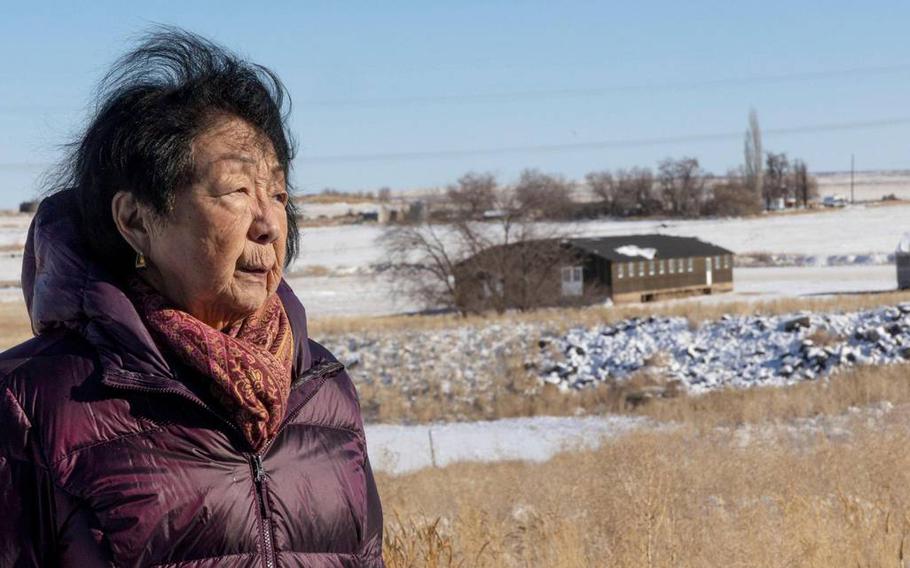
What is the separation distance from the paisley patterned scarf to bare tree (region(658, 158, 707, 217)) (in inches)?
4256

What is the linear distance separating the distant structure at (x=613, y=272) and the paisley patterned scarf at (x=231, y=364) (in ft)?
133

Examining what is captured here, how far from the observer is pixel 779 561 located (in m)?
4.78

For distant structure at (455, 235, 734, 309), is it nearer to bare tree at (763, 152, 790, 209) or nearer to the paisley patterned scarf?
the paisley patterned scarf

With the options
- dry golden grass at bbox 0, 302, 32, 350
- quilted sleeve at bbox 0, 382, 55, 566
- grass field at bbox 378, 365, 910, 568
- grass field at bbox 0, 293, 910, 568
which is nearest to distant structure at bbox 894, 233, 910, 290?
dry golden grass at bbox 0, 302, 32, 350

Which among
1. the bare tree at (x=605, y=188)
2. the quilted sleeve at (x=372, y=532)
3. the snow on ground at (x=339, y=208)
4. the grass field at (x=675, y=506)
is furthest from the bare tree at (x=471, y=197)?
the snow on ground at (x=339, y=208)

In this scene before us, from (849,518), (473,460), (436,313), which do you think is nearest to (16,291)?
(436,313)

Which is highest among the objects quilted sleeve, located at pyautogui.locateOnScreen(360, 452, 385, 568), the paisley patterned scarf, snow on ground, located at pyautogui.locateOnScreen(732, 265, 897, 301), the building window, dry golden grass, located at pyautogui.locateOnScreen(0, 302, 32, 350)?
the paisley patterned scarf

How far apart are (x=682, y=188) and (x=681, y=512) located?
10463 cm

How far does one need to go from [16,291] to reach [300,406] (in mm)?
61129

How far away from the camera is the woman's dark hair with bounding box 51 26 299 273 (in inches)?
85.3

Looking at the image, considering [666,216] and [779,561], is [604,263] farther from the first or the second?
[666,216]

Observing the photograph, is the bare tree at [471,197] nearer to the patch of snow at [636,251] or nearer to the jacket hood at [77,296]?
the patch of snow at [636,251]

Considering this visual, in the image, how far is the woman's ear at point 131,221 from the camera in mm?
2188

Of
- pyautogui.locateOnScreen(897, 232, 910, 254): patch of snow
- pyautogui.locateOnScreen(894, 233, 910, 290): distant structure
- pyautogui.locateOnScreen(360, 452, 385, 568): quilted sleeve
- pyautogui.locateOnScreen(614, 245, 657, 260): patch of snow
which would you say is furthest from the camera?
pyautogui.locateOnScreen(614, 245, 657, 260): patch of snow
